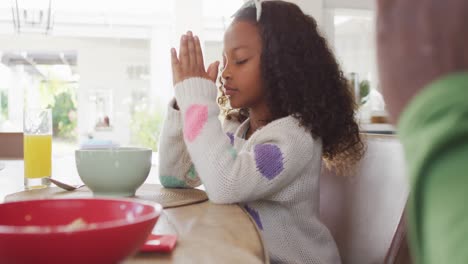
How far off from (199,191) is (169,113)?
0.87 ft

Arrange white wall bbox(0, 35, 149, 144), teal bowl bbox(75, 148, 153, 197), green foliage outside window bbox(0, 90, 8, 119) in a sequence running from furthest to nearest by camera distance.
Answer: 1. green foliage outside window bbox(0, 90, 8, 119)
2. white wall bbox(0, 35, 149, 144)
3. teal bowl bbox(75, 148, 153, 197)

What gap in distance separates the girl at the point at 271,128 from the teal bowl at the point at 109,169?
14 centimetres

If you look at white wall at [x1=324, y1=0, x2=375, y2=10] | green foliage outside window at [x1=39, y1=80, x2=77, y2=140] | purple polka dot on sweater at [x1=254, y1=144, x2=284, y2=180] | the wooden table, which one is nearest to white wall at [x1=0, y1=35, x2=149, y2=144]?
green foliage outside window at [x1=39, y1=80, x2=77, y2=140]

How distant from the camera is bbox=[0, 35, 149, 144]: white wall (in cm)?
939

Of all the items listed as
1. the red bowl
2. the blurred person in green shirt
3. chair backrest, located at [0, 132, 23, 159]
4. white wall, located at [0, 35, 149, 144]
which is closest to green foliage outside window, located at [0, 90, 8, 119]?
white wall, located at [0, 35, 149, 144]

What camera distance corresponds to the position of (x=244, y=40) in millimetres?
1231

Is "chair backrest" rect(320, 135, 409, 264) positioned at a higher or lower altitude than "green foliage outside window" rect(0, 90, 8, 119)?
lower

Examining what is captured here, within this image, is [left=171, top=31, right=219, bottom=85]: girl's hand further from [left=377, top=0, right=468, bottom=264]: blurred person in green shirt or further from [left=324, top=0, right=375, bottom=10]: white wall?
[left=324, top=0, right=375, bottom=10]: white wall

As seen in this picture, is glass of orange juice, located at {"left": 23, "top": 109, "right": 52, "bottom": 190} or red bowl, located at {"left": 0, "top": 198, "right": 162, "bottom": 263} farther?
glass of orange juice, located at {"left": 23, "top": 109, "right": 52, "bottom": 190}

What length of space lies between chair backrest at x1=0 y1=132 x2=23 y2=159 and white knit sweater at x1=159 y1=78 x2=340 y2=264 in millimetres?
1259

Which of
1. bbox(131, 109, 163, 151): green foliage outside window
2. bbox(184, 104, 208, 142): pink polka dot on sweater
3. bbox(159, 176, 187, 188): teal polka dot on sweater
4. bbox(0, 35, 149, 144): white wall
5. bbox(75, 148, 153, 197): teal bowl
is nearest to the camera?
bbox(75, 148, 153, 197): teal bowl

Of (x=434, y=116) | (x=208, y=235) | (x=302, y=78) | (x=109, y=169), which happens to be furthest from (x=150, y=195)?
(x=434, y=116)

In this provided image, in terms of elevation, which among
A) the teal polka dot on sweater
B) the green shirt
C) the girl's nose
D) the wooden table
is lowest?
the teal polka dot on sweater

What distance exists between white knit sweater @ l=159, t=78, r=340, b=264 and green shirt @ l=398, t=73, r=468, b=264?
0.68m
